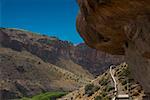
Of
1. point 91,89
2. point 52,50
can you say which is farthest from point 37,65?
point 91,89

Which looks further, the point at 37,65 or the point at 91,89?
the point at 37,65

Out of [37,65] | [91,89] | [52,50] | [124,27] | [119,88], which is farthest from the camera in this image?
[52,50]

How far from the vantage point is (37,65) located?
118 m

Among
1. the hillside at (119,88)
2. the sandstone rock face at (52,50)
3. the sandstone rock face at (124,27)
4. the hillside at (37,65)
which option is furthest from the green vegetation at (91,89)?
the sandstone rock face at (52,50)

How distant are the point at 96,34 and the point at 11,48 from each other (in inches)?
5098

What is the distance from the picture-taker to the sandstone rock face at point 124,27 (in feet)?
43.8

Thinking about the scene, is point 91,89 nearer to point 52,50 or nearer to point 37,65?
point 37,65

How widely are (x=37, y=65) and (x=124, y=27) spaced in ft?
342

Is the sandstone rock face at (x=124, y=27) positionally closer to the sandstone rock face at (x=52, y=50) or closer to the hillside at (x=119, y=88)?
the hillside at (x=119, y=88)

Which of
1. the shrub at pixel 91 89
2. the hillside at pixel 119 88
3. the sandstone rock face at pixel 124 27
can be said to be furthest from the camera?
the shrub at pixel 91 89

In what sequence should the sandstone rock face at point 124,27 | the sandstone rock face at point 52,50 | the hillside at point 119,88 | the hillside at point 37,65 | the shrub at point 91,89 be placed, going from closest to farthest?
the sandstone rock face at point 124,27 < the hillside at point 119,88 < the shrub at point 91,89 < the hillside at point 37,65 < the sandstone rock face at point 52,50

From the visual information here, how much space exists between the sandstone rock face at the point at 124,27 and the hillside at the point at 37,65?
6313 centimetres

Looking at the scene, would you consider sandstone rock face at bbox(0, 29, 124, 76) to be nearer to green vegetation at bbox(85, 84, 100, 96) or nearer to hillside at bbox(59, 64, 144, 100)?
green vegetation at bbox(85, 84, 100, 96)

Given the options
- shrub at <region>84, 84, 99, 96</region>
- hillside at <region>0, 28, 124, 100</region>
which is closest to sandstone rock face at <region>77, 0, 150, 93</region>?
shrub at <region>84, 84, 99, 96</region>
